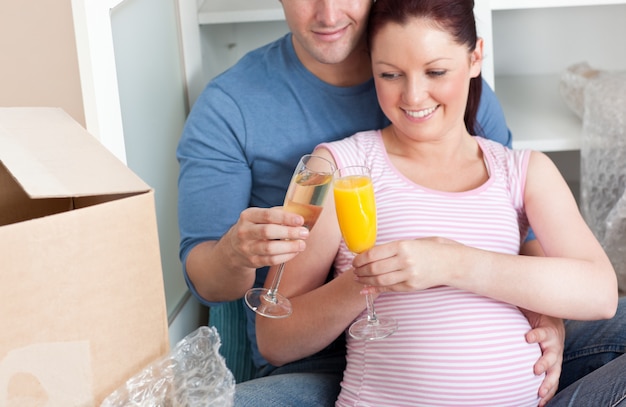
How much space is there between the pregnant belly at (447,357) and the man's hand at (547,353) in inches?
0.5

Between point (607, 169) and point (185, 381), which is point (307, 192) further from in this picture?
point (607, 169)

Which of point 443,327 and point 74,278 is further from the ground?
point 74,278

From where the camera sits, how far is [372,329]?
1402mm

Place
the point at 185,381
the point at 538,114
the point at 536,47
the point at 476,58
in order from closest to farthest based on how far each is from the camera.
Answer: the point at 185,381, the point at 476,58, the point at 538,114, the point at 536,47

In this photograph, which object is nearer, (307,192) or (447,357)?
(307,192)

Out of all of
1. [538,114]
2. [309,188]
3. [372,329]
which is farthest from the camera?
[538,114]

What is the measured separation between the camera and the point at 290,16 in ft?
5.38

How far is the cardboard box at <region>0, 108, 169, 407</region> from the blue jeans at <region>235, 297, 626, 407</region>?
0.41 m

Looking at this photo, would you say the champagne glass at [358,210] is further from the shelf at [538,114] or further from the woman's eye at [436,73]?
the shelf at [538,114]

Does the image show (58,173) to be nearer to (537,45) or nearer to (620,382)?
(620,382)

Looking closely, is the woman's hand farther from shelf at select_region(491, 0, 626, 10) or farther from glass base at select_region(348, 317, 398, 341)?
shelf at select_region(491, 0, 626, 10)

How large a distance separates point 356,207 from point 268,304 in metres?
0.22

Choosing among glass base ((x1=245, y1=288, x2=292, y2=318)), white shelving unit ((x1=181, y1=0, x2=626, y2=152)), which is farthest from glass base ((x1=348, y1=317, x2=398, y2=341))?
white shelving unit ((x1=181, y1=0, x2=626, y2=152))

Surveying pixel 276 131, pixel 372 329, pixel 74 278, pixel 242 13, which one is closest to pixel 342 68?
pixel 276 131
